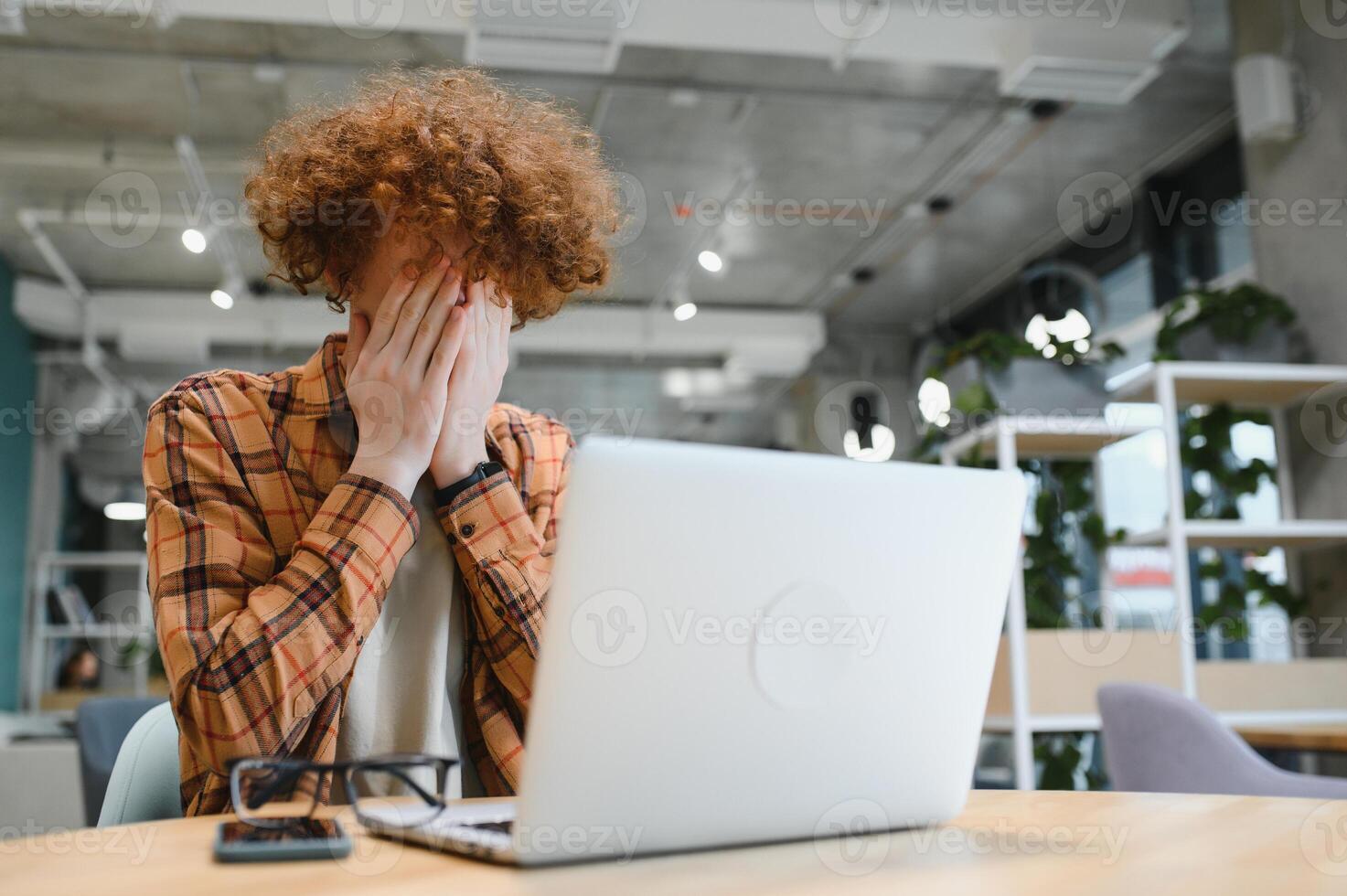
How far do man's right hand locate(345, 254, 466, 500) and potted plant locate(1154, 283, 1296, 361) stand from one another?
A: 296 cm

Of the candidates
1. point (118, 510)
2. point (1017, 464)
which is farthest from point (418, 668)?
point (118, 510)

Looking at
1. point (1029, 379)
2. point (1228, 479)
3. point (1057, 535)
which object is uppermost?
point (1029, 379)

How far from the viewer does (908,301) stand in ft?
26.5

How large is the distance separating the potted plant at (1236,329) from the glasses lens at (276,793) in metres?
3.20

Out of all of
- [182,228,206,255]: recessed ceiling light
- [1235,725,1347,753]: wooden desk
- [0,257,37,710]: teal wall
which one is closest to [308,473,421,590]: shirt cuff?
[1235,725,1347,753]: wooden desk

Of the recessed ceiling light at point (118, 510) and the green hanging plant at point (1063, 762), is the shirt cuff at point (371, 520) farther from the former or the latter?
the recessed ceiling light at point (118, 510)

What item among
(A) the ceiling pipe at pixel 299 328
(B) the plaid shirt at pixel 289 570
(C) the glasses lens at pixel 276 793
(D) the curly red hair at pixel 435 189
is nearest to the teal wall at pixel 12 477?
(A) the ceiling pipe at pixel 299 328

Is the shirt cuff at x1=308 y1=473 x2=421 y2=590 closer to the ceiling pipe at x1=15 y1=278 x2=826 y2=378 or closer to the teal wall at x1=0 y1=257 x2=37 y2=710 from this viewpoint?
the ceiling pipe at x1=15 y1=278 x2=826 y2=378

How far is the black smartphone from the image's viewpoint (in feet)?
2.23

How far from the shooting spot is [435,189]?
1.23 meters

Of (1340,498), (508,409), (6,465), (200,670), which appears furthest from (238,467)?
(6,465)

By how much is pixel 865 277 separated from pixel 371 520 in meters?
6.77

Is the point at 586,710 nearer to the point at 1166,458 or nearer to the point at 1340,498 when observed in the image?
the point at 1166,458

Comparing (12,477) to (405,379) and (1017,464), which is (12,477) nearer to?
(1017,464)
